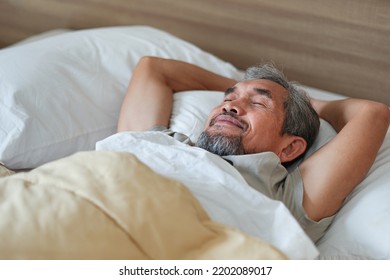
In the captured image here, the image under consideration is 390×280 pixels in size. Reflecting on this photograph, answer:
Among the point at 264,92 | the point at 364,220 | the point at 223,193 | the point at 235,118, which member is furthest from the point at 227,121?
the point at 364,220

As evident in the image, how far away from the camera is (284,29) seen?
200cm

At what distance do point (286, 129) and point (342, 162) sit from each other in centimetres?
18

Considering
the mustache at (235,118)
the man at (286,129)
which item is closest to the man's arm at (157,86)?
the man at (286,129)

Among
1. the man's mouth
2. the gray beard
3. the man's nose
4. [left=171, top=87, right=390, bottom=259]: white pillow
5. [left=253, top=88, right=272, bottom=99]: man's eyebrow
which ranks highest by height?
[left=253, top=88, right=272, bottom=99]: man's eyebrow

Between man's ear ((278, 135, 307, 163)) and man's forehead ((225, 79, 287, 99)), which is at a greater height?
man's forehead ((225, 79, 287, 99))

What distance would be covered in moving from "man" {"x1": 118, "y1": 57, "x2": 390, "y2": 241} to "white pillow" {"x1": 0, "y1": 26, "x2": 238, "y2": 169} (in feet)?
0.28

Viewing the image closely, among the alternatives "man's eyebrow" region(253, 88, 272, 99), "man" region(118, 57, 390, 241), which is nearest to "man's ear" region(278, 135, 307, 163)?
"man" region(118, 57, 390, 241)

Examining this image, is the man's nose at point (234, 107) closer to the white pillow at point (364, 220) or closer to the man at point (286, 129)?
the man at point (286, 129)

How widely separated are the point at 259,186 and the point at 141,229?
401 mm

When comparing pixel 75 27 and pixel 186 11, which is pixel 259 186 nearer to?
pixel 186 11

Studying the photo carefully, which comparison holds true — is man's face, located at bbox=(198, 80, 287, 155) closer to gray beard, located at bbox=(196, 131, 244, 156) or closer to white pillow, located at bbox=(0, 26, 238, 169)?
gray beard, located at bbox=(196, 131, 244, 156)

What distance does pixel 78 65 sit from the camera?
184 cm

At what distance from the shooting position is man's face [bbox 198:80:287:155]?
154 centimetres
